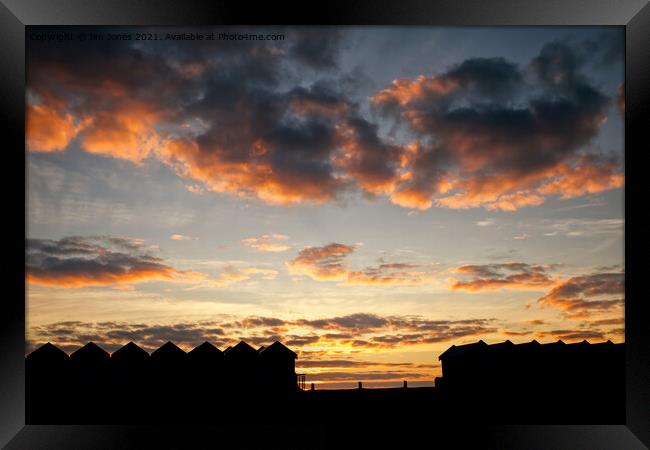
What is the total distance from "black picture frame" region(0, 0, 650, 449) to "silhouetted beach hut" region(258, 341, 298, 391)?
48.2 ft

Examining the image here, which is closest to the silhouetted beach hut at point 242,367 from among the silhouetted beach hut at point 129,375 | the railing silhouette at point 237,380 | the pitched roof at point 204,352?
the railing silhouette at point 237,380

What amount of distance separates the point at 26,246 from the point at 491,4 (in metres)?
3.61

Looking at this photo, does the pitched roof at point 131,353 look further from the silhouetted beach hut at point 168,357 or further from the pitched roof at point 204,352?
the pitched roof at point 204,352

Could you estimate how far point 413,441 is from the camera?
4262 millimetres

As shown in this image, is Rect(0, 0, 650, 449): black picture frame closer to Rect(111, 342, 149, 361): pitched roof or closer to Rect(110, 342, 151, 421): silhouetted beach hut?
Rect(110, 342, 151, 421): silhouetted beach hut

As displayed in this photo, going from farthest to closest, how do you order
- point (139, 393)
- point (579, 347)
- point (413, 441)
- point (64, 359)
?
point (139, 393)
point (64, 359)
point (579, 347)
point (413, 441)

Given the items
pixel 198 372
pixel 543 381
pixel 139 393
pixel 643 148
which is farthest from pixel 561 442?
pixel 139 393

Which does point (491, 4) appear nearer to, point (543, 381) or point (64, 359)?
point (543, 381)

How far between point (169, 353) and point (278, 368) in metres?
3.65

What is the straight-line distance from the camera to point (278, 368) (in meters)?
19.1

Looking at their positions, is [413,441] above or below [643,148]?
below

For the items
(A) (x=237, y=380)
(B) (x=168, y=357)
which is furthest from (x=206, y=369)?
(B) (x=168, y=357)

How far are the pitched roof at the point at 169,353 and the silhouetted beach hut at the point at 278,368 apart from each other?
263 centimetres

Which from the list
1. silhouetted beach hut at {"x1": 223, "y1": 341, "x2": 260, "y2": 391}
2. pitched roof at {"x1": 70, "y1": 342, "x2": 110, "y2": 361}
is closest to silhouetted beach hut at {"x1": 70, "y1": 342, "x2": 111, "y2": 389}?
pitched roof at {"x1": 70, "y1": 342, "x2": 110, "y2": 361}
